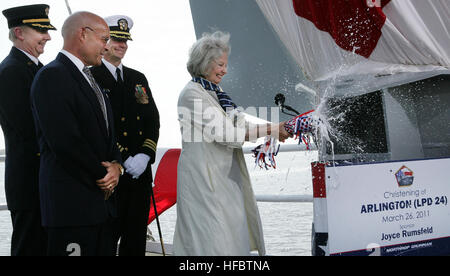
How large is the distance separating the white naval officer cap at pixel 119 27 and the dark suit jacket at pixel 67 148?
86 centimetres

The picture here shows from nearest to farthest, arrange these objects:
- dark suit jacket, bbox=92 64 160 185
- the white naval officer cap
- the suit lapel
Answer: the suit lapel < dark suit jacket, bbox=92 64 160 185 < the white naval officer cap

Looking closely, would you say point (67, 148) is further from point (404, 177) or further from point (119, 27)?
point (404, 177)

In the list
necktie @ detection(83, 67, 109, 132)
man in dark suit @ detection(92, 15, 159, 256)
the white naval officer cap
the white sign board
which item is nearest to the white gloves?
man in dark suit @ detection(92, 15, 159, 256)

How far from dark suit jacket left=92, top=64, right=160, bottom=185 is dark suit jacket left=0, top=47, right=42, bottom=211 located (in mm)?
478

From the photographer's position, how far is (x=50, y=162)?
144cm

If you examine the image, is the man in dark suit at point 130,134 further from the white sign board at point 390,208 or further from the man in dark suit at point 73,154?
the white sign board at point 390,208

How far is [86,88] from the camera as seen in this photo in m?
1.52

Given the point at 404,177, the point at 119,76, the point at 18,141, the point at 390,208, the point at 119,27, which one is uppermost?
the point at 119,27

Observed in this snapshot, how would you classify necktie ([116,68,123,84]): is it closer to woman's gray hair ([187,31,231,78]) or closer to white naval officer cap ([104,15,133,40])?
white naval officer cap ([104,15,133,40])

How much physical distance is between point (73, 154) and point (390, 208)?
3.94 ft

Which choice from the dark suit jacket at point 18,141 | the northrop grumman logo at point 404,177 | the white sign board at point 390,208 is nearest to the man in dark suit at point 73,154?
the dark suit jacket at point 18,141

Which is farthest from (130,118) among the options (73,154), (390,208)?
(390,208)

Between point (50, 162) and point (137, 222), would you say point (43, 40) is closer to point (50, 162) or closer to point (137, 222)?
point (50, 162)

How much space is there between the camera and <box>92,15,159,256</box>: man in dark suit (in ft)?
7.13
